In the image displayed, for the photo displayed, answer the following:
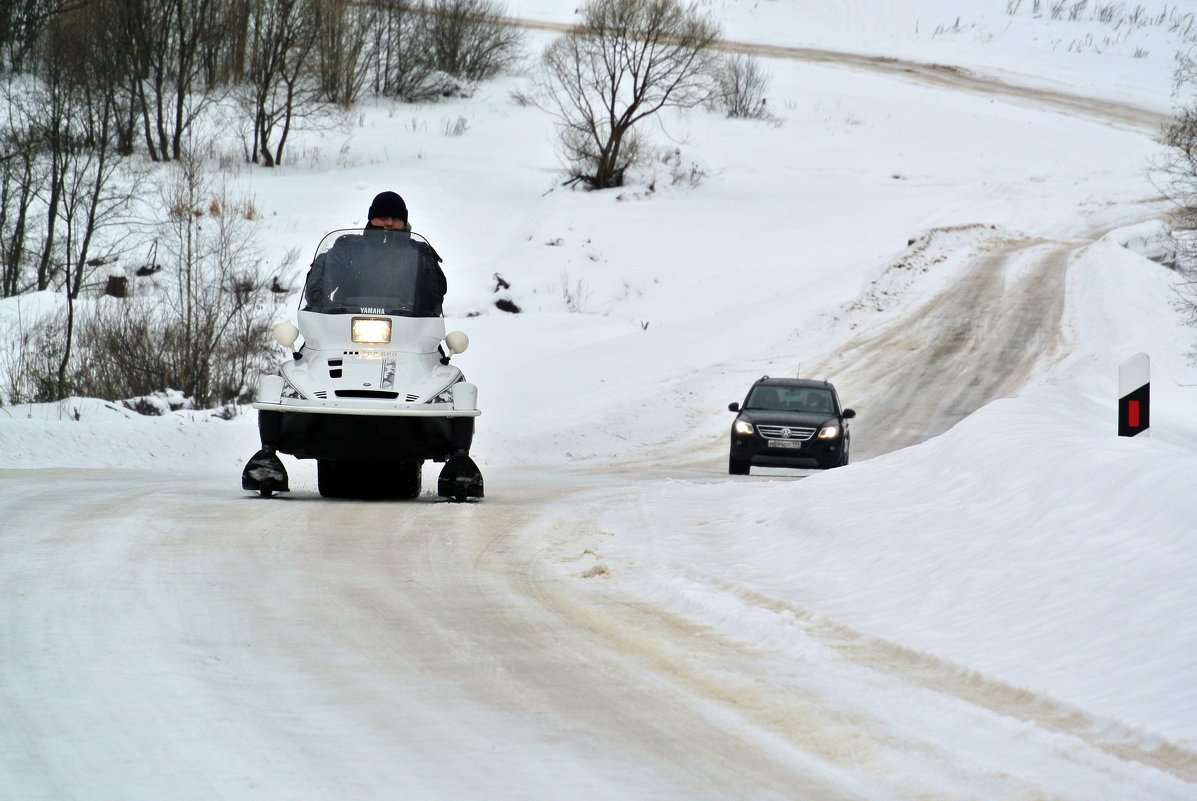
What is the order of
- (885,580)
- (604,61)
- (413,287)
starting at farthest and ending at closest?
(604,61) < (413,287) < (885,580)

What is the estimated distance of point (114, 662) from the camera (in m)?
6.14

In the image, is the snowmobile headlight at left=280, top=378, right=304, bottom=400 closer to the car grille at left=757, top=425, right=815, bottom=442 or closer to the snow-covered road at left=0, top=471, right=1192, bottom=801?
the snow-covered road at left=0, top=471, right=1192, bottom=801

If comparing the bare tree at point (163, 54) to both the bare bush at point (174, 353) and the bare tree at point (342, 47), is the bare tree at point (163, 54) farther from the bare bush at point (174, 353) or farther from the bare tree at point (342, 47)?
the bare bush at point (174, 353)

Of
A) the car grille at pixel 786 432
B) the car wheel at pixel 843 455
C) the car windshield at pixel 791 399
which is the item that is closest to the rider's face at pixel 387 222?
the car grille at pixel 786 432

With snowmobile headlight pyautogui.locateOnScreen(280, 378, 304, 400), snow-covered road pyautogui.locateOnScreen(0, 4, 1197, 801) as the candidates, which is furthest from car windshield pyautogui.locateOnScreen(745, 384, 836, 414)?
snowmobile headlight pyautogui.locateOnScreen(280, 378, 304, 400)

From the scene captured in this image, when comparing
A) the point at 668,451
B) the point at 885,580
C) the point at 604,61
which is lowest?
the point at 668,451

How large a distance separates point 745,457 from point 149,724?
17.1 metres

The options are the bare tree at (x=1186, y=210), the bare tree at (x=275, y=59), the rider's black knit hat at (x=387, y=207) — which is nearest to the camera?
the rider's black knit hat at (x=387, y=207)

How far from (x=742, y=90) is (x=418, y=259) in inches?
2005

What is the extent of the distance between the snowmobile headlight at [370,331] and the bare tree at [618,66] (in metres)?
36.1

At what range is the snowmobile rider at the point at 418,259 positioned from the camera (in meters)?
13.8

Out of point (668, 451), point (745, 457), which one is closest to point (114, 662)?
point (745, 457)

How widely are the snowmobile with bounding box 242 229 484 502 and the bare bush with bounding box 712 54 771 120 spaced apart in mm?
49722

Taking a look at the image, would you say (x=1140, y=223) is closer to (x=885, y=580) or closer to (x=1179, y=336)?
(x=1179, y=336)
